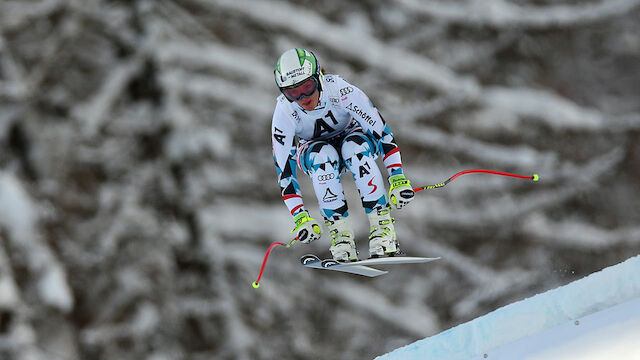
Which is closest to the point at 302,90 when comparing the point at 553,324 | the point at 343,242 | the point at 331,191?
the point at 331,191

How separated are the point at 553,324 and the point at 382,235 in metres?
1.48

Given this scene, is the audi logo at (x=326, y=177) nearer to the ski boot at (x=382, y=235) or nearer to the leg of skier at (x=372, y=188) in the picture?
the leg of skier at (x=372, y=188)

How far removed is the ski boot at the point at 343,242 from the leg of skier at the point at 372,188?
119mm

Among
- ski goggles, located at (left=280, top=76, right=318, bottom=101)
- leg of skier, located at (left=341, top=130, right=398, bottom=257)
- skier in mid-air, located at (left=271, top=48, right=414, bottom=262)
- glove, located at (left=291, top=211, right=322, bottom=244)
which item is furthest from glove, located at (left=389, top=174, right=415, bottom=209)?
ski goggles, located at (left=280, top=76, right=318, bottom=101)

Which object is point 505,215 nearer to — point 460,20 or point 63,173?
point 460,20

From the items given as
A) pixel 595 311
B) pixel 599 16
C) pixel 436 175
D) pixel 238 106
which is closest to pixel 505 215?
pixel 436 175

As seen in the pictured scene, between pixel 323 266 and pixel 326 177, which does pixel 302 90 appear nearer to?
pixel 326 177

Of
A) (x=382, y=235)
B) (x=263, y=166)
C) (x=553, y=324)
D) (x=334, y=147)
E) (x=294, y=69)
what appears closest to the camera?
(x=294, y=69)

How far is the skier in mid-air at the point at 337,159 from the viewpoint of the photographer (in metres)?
4.47

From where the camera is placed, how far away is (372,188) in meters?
4.48

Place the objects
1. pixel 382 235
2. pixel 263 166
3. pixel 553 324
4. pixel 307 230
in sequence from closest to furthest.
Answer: pixel 307 230 → pixel 382 235 → pixel 553 324 → pixel 263 166

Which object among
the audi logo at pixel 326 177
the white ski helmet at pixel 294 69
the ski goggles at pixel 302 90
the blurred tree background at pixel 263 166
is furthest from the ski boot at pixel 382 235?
the blurred tree background at pixel 263 166

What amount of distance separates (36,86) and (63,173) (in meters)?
1.52

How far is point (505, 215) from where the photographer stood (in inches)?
619
